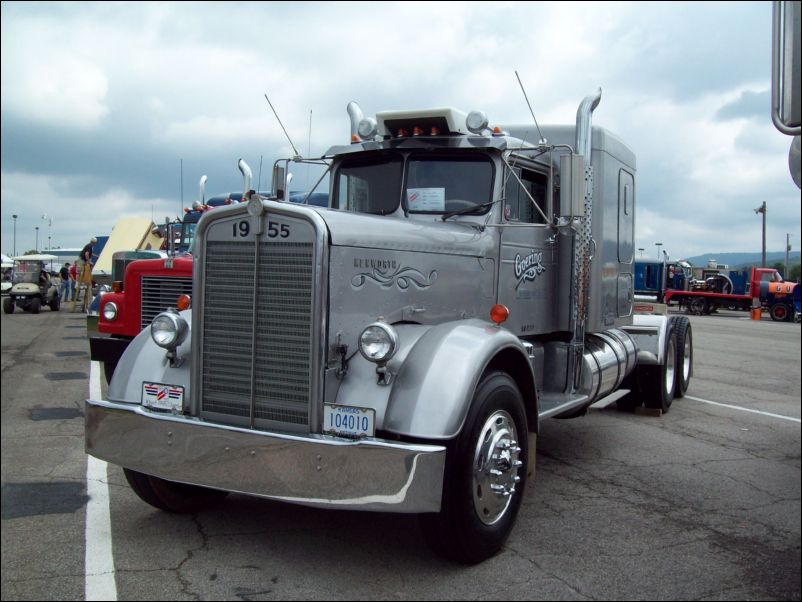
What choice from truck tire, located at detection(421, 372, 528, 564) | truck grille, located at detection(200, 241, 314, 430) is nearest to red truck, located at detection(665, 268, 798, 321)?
truck tire, located at detection(421, 372, 528, 564)

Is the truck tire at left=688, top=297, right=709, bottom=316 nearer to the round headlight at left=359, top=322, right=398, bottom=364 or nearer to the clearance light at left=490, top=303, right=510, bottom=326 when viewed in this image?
the clearance light at left=490, top=303, right=510, bottom=326

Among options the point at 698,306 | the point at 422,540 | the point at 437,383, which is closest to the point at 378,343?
the point at 437,383

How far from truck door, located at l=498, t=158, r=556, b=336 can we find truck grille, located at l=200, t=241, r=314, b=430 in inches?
75.6

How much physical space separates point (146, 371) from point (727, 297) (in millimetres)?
33028

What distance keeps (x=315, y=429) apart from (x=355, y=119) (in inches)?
140

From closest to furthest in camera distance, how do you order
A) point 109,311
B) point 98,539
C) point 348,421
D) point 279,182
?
point 348,421, point 98,539, point 279,182, point 109,311

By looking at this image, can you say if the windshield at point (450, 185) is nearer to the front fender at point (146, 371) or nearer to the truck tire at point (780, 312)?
the front fender at point (146, 371)

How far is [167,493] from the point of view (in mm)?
4625

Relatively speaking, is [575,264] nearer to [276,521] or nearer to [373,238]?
[373,238]

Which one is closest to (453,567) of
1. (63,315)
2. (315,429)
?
(315,429)

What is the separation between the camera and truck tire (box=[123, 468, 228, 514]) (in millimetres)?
4570

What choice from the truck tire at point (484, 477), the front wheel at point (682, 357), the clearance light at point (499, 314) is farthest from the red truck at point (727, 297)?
the truck tire at point (484, 477)

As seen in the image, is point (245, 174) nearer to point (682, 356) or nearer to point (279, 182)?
point (279, 182)

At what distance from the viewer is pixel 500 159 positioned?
5434 millimetres
